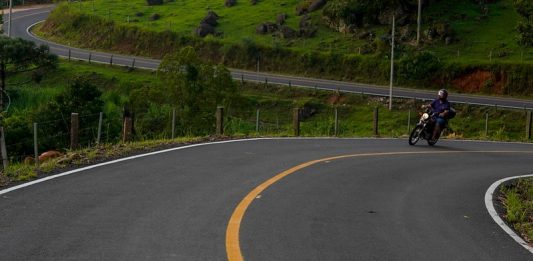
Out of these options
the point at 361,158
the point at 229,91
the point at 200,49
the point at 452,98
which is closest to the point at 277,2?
the point at 200,49

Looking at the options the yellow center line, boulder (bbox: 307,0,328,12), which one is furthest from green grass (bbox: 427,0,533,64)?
the yellow center line

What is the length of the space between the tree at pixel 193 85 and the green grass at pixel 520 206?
27.2 m

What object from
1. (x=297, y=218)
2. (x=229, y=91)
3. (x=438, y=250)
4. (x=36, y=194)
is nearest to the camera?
(x=438, y=250)

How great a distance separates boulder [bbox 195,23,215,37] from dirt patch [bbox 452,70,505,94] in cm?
2413

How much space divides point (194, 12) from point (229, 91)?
3818 centimetres

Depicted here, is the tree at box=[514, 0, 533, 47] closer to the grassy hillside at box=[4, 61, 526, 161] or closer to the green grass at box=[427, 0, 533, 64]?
the green grass at box=[427, 0, 533, 64]

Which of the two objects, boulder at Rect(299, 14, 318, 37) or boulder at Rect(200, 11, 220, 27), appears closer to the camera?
boulder at Rect(299, 14, 318, 37)

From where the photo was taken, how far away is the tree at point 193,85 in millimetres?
40556

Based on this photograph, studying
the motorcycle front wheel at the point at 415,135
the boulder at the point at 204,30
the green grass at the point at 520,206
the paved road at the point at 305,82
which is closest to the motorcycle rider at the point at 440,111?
the motorcycle front wheel at the point at 415,135

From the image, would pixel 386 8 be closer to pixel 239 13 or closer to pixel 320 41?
pixel 320 41

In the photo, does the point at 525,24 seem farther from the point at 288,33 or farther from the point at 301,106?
the point at 288,33

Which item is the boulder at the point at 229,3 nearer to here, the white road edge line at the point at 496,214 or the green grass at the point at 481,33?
the green grass at the point at 481,33

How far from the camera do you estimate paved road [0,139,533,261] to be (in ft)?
25.9

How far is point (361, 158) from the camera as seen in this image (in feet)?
55.5
